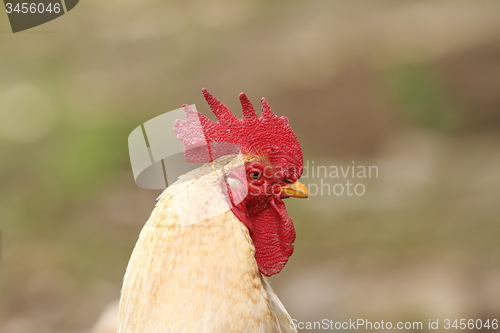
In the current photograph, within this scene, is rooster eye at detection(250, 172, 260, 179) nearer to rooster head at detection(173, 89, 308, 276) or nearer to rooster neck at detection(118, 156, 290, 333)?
rooster head at detection(173, 89, 308, 276)

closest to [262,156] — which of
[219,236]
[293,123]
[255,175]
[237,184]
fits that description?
[255,175]

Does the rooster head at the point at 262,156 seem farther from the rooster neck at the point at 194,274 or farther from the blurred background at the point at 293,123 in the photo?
the blurred background at the point at 293,123

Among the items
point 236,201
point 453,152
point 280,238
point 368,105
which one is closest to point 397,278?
point 453,152

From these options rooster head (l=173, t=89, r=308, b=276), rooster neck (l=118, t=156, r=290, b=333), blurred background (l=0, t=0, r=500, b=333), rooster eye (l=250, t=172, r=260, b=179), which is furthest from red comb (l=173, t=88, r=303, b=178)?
blurred background (l=0, t=0, r=500, b=333)

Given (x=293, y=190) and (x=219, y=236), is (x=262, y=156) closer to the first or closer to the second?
(x=293, y=190)

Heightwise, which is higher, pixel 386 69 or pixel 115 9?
pixel 115 9

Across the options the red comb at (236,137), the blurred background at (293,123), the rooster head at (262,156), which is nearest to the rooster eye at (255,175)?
the rooster head at (262,156)

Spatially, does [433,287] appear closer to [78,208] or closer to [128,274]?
[128,274]
